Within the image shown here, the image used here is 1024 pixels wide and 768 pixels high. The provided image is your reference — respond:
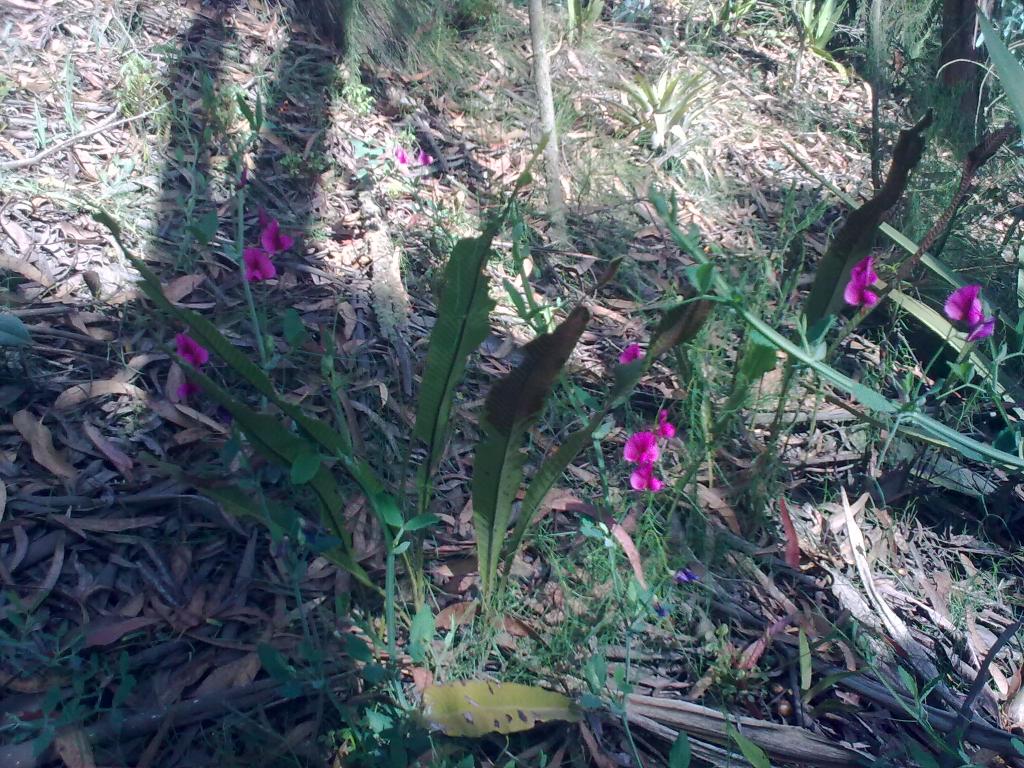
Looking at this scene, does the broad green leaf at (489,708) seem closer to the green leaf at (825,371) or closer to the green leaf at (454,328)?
the green leaf at (454,328)

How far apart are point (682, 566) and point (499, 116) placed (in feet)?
6.48

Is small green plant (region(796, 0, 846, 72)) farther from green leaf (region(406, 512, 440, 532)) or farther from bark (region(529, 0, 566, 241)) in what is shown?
green leaf (region(406, 512, 440, 532))

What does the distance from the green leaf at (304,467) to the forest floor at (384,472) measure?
0.07 metres

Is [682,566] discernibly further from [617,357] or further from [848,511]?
[617,357]

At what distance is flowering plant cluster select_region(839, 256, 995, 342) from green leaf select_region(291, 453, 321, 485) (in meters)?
1.17

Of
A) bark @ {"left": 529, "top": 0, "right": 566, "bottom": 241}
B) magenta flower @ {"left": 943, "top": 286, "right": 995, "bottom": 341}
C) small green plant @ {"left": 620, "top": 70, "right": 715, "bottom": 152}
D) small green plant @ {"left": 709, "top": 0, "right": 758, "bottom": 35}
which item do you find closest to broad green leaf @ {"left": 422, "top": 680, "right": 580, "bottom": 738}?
magenta flower @ {"left": 943, "top": 286, "right": 995, "bottom": 341}

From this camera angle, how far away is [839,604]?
167 centimetres

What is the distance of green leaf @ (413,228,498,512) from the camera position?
47.3 inches

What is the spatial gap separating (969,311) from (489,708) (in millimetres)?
1272

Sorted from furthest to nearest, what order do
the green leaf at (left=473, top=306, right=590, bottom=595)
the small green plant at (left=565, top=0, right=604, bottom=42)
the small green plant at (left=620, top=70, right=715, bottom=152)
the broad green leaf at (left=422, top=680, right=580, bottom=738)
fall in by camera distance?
the small green plant at (left=565, top=0, right=604, bottom=42) → the small green plant at (left=620, top=70, right=715, bottom=152) → the broad green leaf at (left=422, top=680, right=580, bottom=738) → the green leaf at (left=473, top=306, right=590, bottom=595)

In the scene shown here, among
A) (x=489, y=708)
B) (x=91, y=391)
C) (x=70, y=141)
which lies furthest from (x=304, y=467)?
(x=70, y=141)

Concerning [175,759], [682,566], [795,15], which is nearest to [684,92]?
[795,15]

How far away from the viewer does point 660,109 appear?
295 centimetres

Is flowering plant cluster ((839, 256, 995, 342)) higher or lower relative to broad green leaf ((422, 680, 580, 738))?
higher
